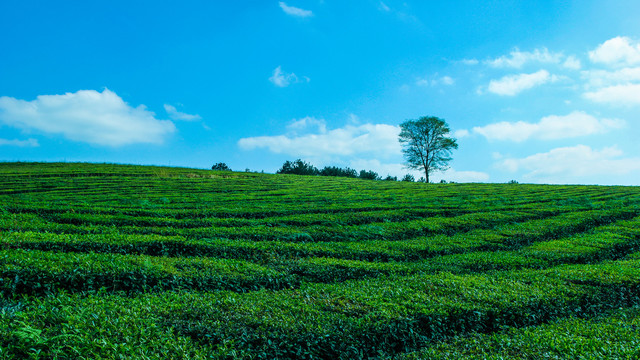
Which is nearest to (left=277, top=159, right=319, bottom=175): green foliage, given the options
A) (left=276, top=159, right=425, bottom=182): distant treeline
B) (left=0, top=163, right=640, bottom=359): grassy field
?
(left=276, top=159, right=425, bottom=182): distant treeline

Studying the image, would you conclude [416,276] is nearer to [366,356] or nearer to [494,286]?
[494,286]

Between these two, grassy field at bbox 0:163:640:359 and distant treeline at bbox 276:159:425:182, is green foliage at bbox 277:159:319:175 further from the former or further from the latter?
grassy field at bbox 0:163:640:359

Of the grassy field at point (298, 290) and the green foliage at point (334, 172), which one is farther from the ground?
the green foliage at point (334, 172)

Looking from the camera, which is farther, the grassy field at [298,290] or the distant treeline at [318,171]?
the distant treeline at [318,171]

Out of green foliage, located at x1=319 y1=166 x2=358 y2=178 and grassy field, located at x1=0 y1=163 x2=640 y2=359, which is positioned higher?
green foliage, located at x1=319 y1=166 x2=358 y2=178

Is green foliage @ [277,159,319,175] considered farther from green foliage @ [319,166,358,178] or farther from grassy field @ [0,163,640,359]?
grassy field @ [0,163,640,359]

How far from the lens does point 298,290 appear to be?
9.07 m

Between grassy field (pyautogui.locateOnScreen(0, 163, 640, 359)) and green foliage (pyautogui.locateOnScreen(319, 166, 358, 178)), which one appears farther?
green foliage (pyautogui.locateOnScreen(319, 166, 358, 178))

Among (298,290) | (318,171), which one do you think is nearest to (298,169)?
(318,171)

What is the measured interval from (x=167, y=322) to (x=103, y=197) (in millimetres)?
21317

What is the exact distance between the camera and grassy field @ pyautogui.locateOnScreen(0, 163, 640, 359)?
6.48 metres

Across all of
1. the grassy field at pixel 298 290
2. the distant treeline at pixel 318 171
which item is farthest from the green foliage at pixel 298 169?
Answer: the grassy field at pixel 298 290

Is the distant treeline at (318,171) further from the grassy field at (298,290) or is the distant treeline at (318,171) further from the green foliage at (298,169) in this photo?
the grassy field at (298,290)

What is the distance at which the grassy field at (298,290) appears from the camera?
21.3 ft
